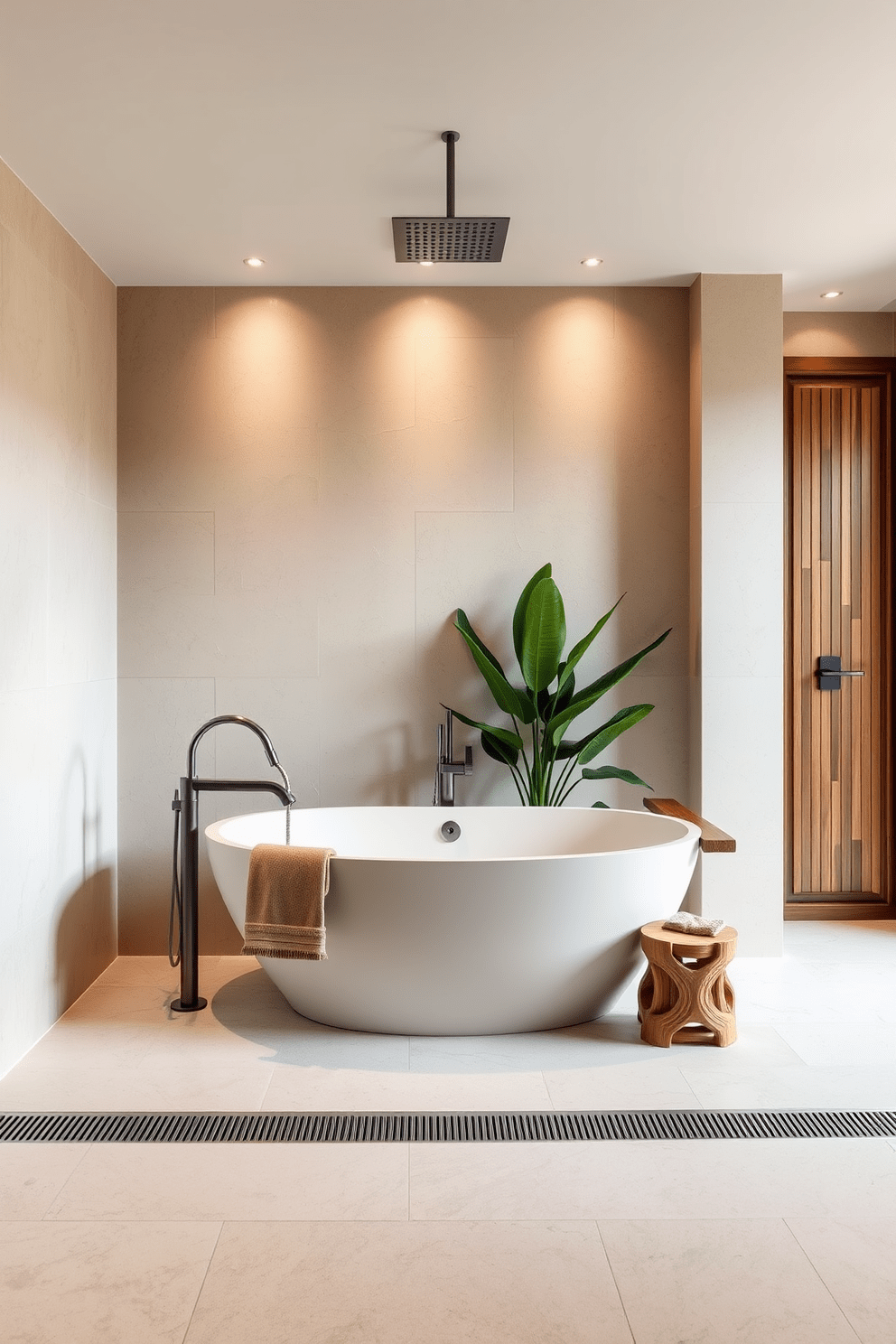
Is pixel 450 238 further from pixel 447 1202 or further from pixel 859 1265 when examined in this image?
pixel 859 1265

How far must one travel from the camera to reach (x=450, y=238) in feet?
9.36

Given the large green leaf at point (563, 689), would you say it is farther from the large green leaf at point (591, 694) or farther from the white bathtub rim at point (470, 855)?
the white bathtub rim at point (470, 855)

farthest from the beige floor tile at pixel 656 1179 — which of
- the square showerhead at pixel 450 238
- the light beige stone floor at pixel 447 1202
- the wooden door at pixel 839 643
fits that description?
the square showerhead at pixel 450 238

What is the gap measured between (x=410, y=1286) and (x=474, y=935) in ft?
3.45

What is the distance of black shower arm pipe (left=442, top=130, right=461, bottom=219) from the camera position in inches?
107

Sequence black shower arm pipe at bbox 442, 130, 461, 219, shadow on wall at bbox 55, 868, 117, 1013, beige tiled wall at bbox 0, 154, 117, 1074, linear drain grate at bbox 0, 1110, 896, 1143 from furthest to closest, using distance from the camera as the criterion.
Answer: shadow on wall at bbox 55, 868, 117, 1013 < beige tiled wall at bbox 0, 154, 117, 1074 < black shower arm pipe at bbox 442, 130, 461, 219 < linear drain grate at bbox 0, 1110, 896, 1143

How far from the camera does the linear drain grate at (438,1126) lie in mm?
2422

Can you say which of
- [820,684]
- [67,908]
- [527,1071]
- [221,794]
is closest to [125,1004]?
[67,908]

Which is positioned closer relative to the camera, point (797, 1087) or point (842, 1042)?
point (797, 1087)

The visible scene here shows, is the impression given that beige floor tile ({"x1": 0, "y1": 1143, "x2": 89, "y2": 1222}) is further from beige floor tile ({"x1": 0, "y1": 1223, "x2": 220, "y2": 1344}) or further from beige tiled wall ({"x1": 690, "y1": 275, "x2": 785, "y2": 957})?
beige tiled wall ({"x1": 690, "y1": 275, "x2": 785, "y2": 957})

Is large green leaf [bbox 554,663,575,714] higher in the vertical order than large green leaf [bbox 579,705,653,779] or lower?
higher

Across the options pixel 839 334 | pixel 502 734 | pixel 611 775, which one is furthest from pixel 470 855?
pixel 839 334

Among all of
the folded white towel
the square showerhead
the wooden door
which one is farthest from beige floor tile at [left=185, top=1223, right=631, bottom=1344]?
the wooden door

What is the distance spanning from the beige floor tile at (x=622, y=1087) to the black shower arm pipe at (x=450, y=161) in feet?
7.34
